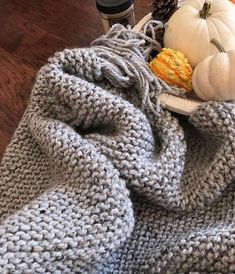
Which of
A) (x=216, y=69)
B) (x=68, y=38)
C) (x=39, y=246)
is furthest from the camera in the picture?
(x=68, y=38)

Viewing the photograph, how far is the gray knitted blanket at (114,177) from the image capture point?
18.4 inches

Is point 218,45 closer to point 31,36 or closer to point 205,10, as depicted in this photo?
point 205,10

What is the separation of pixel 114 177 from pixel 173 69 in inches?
7.4

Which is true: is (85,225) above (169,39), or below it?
below

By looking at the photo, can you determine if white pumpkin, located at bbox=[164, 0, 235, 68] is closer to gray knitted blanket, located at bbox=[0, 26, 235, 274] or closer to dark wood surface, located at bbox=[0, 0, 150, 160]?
gray knitted blanket, located at bbox=[0, 26, 235, 274]

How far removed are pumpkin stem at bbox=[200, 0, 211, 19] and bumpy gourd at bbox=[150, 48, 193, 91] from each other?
0.23 feet

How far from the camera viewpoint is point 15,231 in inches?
18.1

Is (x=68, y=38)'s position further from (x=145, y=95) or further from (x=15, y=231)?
(x=15, y=231)

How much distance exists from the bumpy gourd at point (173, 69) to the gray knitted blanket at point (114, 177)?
16 millimetres

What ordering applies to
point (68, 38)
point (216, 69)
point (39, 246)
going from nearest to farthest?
point (39, 246) → point (216, 69) → point (68, 38)

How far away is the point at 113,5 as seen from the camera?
0.68 metres

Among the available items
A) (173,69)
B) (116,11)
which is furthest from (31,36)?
(173,69)

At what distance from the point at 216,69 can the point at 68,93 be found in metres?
0.19

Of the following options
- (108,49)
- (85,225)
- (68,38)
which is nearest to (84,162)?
(85,225)
